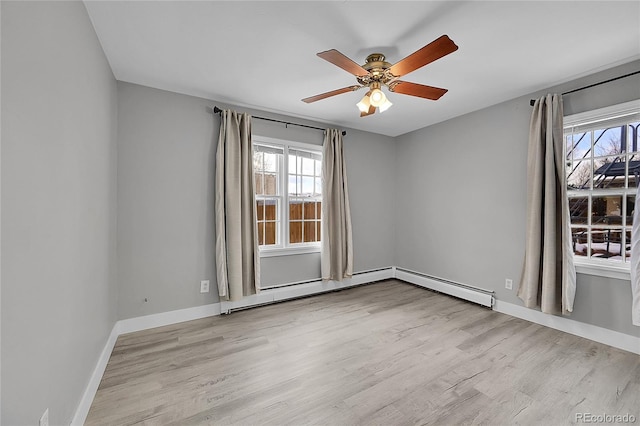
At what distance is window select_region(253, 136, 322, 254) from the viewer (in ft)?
12.2

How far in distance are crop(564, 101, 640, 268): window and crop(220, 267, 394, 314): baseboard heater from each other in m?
2.62

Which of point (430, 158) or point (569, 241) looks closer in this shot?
point (569, 241)

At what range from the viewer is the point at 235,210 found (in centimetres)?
322

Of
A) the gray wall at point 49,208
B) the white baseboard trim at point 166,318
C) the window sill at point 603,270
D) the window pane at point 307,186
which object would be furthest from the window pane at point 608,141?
the white baseboard trim at point 166,318

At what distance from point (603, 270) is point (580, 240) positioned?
372 millimetres

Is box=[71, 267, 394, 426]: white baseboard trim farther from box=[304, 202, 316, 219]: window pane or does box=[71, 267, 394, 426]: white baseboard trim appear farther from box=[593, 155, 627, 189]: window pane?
box=[593, 155, 627, 189]: window pane

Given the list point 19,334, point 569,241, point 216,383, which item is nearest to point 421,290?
point 569,241

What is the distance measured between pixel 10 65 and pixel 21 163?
344 millimetres

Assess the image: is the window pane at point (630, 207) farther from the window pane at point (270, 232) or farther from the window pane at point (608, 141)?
the window pane at point (270, 232)

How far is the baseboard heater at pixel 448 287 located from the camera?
347 centimetres

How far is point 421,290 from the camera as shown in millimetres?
4211

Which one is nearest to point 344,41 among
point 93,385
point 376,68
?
point 376,68

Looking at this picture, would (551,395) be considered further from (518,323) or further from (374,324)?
(374,324)

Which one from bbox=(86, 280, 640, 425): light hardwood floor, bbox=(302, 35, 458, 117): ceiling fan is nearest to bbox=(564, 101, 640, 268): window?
bbox=(86, 280, 640, 425): light hardwood floor
